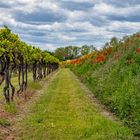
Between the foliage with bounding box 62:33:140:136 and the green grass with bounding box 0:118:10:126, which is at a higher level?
the foliage with bounding box 62:33:140:136

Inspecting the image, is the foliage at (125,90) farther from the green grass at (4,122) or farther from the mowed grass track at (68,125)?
the green grass at (4,122)

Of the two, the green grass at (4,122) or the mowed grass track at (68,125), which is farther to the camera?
the green grass at (4,122)

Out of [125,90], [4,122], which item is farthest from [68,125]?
[125,90]

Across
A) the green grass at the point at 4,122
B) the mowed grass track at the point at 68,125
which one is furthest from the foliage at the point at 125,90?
the green grass at the point at 4,122

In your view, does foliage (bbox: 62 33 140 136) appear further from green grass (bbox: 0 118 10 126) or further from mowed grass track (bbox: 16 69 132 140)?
green grass (bbox: 0 118 10 126)

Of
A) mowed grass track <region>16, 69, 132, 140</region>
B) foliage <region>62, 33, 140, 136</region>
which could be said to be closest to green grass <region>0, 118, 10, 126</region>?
mowed grass track <region>16, 69, 132, 140</region>

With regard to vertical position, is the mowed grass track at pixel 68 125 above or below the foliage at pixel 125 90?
below

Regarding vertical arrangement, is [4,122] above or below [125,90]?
below

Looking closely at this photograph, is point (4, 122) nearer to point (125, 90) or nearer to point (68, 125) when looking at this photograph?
point (68, 125)

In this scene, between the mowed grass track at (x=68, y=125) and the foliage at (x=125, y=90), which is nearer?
the mowed grass track at (x=68, y=125)

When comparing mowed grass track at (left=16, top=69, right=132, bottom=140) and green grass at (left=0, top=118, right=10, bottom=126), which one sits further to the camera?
green grass at (left=0, top=118, right=10, bottom=126)

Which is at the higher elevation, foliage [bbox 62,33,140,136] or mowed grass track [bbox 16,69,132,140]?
foliage [bbox 62,33,140,136]

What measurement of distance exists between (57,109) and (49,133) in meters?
6.13

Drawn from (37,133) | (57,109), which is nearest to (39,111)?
(57,109)
